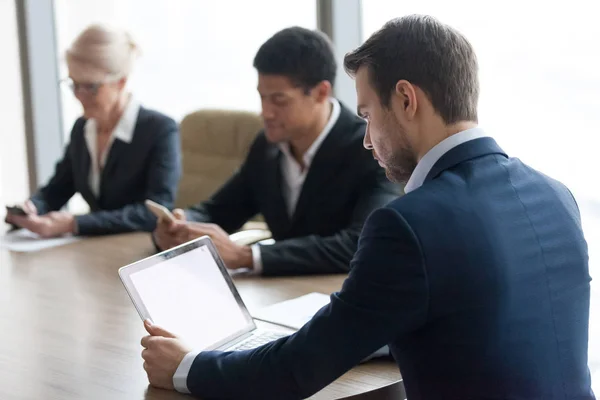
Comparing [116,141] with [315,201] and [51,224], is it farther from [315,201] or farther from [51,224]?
[315,201]

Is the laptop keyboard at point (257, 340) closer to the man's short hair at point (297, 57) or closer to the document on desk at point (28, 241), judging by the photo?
the man's short hair at point (297, 57)

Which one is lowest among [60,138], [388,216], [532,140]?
[60,138]

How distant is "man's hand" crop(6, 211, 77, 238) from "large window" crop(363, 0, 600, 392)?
138 cm

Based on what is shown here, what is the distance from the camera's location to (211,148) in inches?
146

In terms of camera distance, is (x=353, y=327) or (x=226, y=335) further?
(x=226, y=335)

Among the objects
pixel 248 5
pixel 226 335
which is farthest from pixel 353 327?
pixel 248 5

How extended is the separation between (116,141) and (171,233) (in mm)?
982

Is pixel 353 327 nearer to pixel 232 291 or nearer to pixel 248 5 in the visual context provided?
pixel 232 291

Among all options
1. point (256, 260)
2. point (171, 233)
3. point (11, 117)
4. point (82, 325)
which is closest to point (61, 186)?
point (171, 233)

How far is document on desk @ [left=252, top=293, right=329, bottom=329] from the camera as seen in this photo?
204cm

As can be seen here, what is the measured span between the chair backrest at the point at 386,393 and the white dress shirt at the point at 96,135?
7.03 ft

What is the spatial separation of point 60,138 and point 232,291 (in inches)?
146

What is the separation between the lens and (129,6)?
17.2 ft

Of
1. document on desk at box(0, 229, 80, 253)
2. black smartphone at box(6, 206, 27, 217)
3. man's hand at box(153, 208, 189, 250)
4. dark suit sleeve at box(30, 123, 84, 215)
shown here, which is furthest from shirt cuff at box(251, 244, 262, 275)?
dark suit sleeve at box(30, 123, 84, 215)
